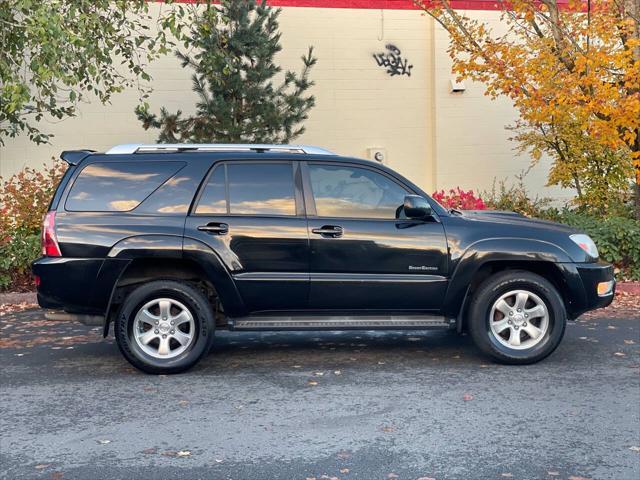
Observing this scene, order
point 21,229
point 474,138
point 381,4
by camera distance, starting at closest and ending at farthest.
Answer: point 21,229, point 381,4, point 474,138

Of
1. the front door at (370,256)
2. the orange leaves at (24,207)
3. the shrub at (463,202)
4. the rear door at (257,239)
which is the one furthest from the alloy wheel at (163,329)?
the shrub at (463,202)

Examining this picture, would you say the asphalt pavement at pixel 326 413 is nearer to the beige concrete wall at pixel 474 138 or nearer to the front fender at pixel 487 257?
the front fender at pixel 487 257

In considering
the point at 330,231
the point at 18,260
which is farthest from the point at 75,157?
the point at 18,260

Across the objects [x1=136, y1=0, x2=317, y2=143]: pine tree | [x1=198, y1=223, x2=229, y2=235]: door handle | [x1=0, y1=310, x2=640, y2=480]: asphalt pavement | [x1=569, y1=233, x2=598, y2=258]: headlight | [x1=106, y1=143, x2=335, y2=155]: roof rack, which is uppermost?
[x1=136, y1=0, x2=317, y2=143]: pine tree

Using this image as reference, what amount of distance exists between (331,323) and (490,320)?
136cm

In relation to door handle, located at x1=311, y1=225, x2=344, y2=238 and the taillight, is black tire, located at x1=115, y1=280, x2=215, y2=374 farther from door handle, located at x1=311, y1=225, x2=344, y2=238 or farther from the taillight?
door handle, located at x1=311, y1=225, x2=344, y2=238

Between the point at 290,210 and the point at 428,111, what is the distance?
33.8ft

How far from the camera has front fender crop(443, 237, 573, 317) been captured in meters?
Answer: 7.01

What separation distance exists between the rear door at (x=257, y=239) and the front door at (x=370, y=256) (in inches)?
4.4

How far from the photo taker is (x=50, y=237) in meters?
6.83

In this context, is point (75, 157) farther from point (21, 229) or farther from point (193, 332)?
point (21, 229)

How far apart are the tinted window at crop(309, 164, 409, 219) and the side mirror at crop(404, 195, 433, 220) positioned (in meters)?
0.16

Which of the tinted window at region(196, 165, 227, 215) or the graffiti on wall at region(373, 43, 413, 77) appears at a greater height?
the graffiti on wall at region(373, 43, 413, 77)

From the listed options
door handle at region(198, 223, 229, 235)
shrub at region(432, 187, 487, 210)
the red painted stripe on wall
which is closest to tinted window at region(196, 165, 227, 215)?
door handle at region(198, 223, 229, 235)
